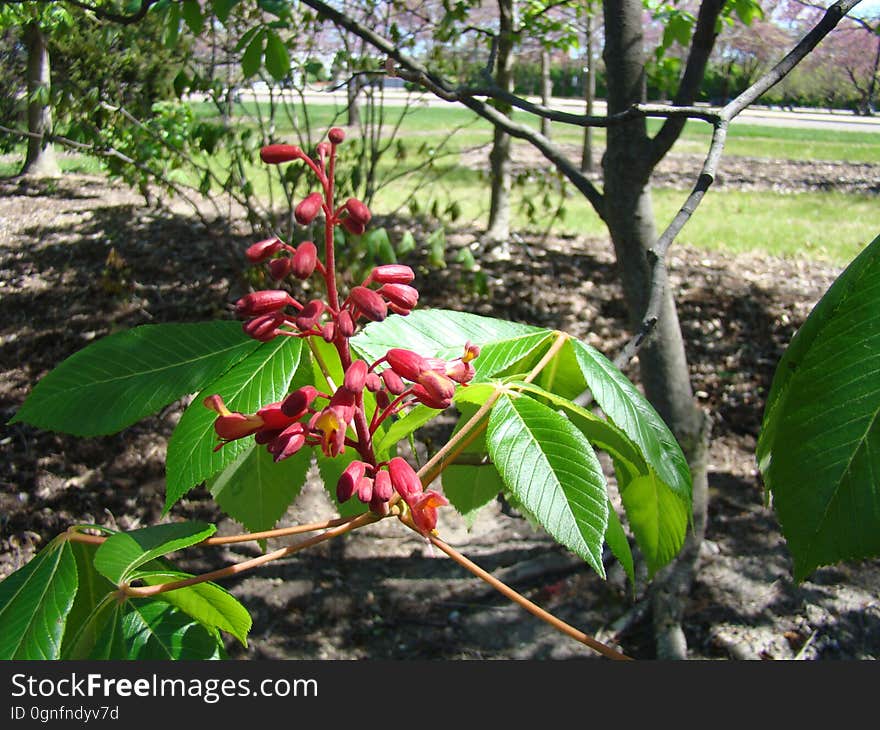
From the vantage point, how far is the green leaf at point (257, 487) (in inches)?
43.5

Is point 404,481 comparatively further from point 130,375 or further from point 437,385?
point 130,375

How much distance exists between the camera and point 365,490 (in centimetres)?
82

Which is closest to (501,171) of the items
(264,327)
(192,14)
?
(192,14)

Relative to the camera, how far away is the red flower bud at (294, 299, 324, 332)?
0.83 meters

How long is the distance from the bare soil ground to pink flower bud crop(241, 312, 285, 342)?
95.4 inches

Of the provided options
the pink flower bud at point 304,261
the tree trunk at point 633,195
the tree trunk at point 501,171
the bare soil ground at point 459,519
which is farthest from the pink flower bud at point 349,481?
the tree trunk at point 501,171

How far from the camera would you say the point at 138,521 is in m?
3.73

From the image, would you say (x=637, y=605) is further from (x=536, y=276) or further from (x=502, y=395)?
(x=536, y=276)

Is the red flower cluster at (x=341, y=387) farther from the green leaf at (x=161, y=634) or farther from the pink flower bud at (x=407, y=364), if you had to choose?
the green leaf at (x=161, y=634)

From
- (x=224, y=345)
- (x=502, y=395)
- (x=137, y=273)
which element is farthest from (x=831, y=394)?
(x=137, y=273)

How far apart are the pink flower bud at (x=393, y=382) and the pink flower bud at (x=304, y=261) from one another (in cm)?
14

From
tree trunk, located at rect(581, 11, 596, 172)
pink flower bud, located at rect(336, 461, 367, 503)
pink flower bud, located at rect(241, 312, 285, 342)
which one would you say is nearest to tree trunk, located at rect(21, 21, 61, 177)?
tree trunk, located at rect(581, 11, 596, 172)

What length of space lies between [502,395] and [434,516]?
15 cm

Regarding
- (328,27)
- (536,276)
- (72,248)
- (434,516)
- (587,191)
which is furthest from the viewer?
(72,248)
